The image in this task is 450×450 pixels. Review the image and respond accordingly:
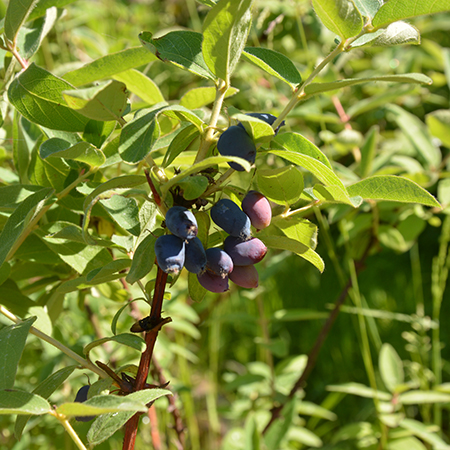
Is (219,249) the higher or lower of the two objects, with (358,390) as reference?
higher

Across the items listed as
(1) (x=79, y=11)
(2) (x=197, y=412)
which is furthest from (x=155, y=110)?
(2) (x=197, y=412)

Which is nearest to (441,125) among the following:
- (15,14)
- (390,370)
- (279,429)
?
(390,370)

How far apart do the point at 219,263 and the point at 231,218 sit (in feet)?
0.13

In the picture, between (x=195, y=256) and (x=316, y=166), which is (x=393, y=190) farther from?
(x=195, y=256)

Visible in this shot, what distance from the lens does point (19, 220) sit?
0.47 metres

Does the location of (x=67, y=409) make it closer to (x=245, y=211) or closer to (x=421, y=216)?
(x=245, y=211)

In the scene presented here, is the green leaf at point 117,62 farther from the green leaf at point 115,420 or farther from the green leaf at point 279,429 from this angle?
the green leaf at point 279,429

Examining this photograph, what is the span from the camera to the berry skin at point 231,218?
1.34 ft

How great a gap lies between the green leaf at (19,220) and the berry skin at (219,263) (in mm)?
169

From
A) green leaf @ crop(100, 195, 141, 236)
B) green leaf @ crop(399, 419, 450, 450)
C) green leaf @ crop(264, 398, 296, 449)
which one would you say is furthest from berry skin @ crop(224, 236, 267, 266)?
green leaf @ crop(399, 419, 450, 450)

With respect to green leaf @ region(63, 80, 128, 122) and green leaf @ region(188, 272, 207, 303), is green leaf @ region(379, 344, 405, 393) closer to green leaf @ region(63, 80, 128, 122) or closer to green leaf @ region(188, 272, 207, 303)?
green leaf @ region(188, 272, 207, 303)

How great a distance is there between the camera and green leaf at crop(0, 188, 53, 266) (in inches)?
17.4

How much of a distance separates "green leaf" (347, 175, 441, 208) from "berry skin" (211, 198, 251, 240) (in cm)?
14

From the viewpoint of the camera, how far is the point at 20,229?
17.8 inches
